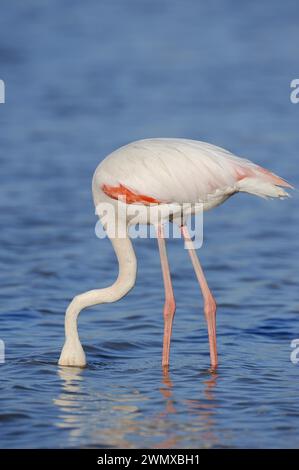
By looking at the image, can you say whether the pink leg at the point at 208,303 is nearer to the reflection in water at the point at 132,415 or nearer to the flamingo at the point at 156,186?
the flamingo at the point at 156,186

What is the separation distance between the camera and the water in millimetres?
8125

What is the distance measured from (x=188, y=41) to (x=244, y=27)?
1.75m

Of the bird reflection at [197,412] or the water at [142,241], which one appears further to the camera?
the water at [142,241]

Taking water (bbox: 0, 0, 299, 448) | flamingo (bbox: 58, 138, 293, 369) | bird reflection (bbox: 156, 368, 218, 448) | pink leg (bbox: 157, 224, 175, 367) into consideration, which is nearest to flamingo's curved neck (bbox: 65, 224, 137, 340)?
flamingo (bbox: 58, 138, 293, 369)

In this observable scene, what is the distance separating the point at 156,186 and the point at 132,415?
2144 millimetres

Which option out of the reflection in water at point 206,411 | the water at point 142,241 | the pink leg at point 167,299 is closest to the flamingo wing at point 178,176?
the pink leg at point 167,299

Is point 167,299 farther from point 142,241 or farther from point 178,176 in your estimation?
point 142,241

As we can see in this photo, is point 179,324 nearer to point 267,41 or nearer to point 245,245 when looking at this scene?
point 245,245

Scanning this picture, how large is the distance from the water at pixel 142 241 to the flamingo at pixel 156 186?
0.51 meters

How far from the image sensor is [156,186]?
9305mm

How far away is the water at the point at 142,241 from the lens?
8.12 metres

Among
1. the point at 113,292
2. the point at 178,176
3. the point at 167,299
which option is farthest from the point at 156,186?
the point at 167,299

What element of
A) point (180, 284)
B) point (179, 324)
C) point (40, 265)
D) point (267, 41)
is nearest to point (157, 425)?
point (179, 324)

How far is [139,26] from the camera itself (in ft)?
93.5
